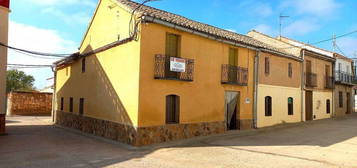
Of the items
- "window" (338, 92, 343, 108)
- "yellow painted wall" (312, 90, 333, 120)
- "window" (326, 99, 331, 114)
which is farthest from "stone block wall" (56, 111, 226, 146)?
"window" (338, 92, 343, 108)

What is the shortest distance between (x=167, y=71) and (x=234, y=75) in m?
4.74

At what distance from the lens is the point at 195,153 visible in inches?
364

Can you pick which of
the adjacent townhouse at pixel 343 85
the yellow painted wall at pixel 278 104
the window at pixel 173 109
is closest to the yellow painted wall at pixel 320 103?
the adjacent townhouse at pixel 343 85

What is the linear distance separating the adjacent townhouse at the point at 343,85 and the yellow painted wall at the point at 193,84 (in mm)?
13963

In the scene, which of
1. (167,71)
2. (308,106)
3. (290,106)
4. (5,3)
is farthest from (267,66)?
(5,3)

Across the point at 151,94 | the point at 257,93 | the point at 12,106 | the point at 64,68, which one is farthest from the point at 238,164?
the point at 12,106

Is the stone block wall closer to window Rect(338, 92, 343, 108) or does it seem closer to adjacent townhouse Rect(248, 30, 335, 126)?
adjacent townhouse Rect(248, 30, 335, 126)

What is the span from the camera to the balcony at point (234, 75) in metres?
13.7

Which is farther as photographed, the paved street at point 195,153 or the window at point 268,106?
the window at point 268,106

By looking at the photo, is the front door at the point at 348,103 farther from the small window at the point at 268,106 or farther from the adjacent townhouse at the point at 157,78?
the adjacent townhouse at the point at 157,78

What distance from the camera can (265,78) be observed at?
16281mm

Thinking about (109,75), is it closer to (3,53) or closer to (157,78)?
(157,78)

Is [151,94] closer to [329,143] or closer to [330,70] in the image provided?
[329,143]

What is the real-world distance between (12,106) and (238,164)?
25.9 m
